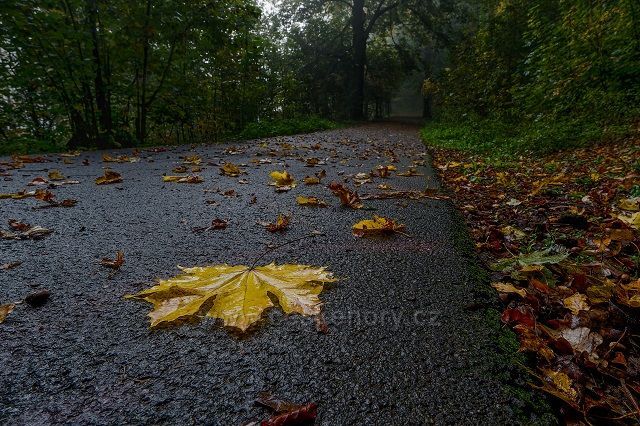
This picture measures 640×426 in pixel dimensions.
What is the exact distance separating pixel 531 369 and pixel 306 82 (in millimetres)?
19464

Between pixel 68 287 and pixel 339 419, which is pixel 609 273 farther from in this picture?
pixel 68 287

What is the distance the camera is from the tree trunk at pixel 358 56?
55.4ft

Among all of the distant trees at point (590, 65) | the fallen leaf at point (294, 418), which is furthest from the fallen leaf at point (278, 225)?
the distant trees at point (590, 65)

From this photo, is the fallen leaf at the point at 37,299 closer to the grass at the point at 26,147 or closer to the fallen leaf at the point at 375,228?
the fallen leaf at the point at 375,228

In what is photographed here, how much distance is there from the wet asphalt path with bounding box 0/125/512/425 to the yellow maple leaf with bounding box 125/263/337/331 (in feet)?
0.12

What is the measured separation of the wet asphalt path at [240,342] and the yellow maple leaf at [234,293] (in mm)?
37

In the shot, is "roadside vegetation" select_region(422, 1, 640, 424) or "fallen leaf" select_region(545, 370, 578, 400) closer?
"fallen leaf" select_region(545, 370, 578, 400)

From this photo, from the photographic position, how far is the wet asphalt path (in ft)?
2.16

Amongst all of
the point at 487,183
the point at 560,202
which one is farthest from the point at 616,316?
the point at 487,183

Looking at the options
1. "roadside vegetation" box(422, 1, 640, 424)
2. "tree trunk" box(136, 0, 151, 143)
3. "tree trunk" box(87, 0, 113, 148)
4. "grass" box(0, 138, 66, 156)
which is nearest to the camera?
"roadside vegetation" box(422, 1, 640, 424)

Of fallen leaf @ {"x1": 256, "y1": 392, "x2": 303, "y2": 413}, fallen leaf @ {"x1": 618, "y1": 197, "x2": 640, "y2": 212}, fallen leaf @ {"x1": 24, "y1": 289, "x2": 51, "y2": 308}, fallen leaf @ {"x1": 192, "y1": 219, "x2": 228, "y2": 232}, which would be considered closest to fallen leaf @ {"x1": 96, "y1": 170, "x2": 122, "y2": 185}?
fallen leaf @ {"x1": 192, "y1": 219, "x2": 228, "y2": 232}

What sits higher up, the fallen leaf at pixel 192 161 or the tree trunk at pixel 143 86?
the tree trunk at pixel 143 86

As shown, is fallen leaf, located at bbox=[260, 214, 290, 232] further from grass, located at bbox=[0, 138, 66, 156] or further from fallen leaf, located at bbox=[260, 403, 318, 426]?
grass, located at bbox=[0, 138, 66, 156]

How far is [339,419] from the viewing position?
63 centimetres
